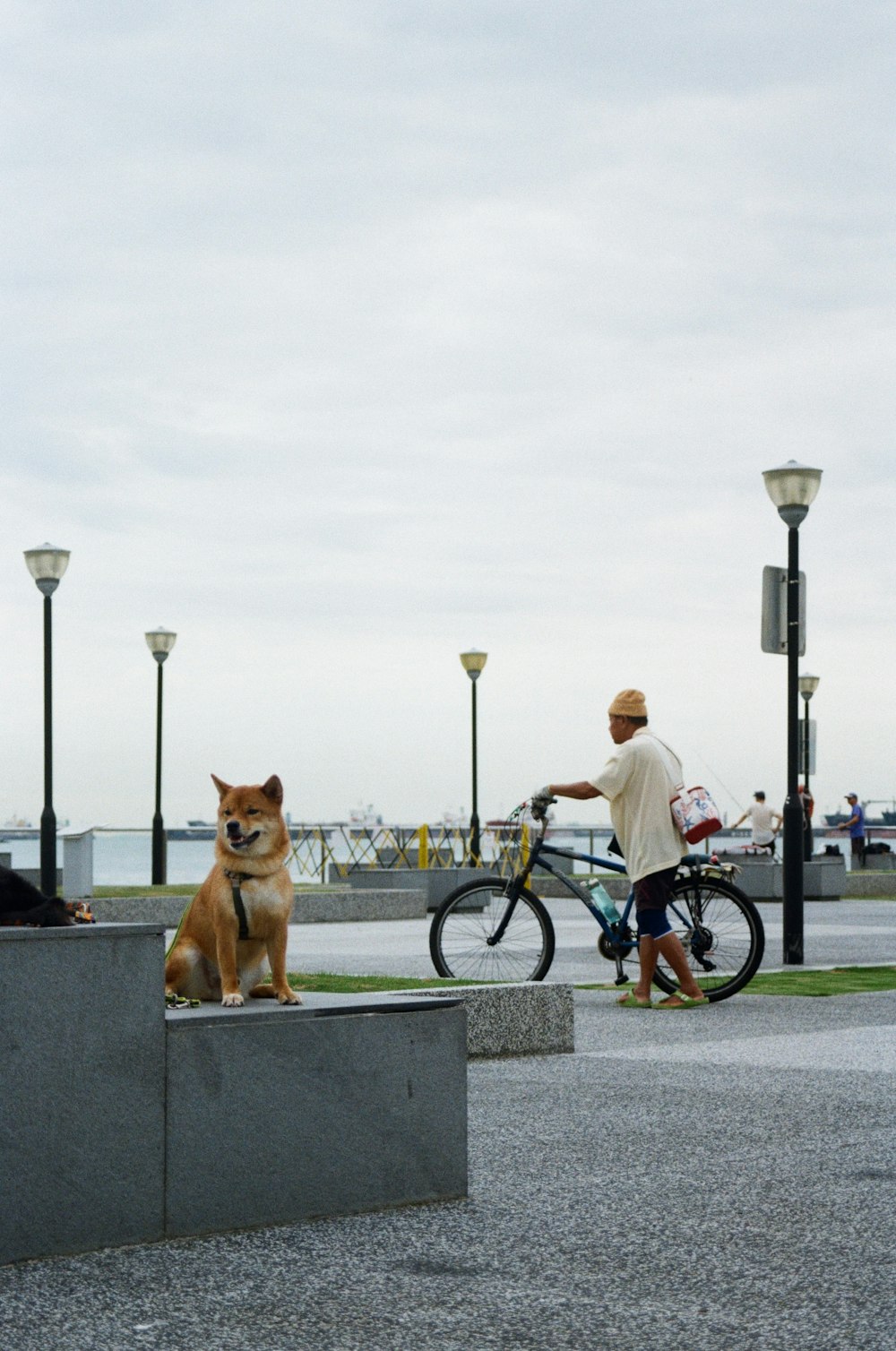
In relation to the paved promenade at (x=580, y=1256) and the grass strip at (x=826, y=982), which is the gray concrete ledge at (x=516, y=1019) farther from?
the grass strip at (x=826, y=982)

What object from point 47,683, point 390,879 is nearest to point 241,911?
point 47,683

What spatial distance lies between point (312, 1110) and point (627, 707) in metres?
5.32

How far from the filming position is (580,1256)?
4137 mm

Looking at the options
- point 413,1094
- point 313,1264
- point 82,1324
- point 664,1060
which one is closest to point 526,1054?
point 664,1060

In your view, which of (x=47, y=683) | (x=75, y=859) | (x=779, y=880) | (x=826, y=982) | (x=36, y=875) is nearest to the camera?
(x=826, y=982)

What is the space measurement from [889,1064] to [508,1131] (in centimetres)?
226

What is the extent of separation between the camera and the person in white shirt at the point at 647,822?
9.26m

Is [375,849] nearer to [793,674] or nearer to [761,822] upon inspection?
[761,822]

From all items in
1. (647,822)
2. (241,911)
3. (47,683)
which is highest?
(47,683)

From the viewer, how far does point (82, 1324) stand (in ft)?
11.5

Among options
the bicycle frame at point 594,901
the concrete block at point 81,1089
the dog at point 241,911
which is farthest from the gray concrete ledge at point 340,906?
the concrete block at point 81,1089

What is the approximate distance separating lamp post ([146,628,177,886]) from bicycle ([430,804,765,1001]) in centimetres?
1769

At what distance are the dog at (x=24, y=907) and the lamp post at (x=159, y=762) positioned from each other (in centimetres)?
2335

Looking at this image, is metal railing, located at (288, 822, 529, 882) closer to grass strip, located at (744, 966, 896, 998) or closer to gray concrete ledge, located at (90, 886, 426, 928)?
gray concrete ledge, located at (90, 886, 426, 928)
